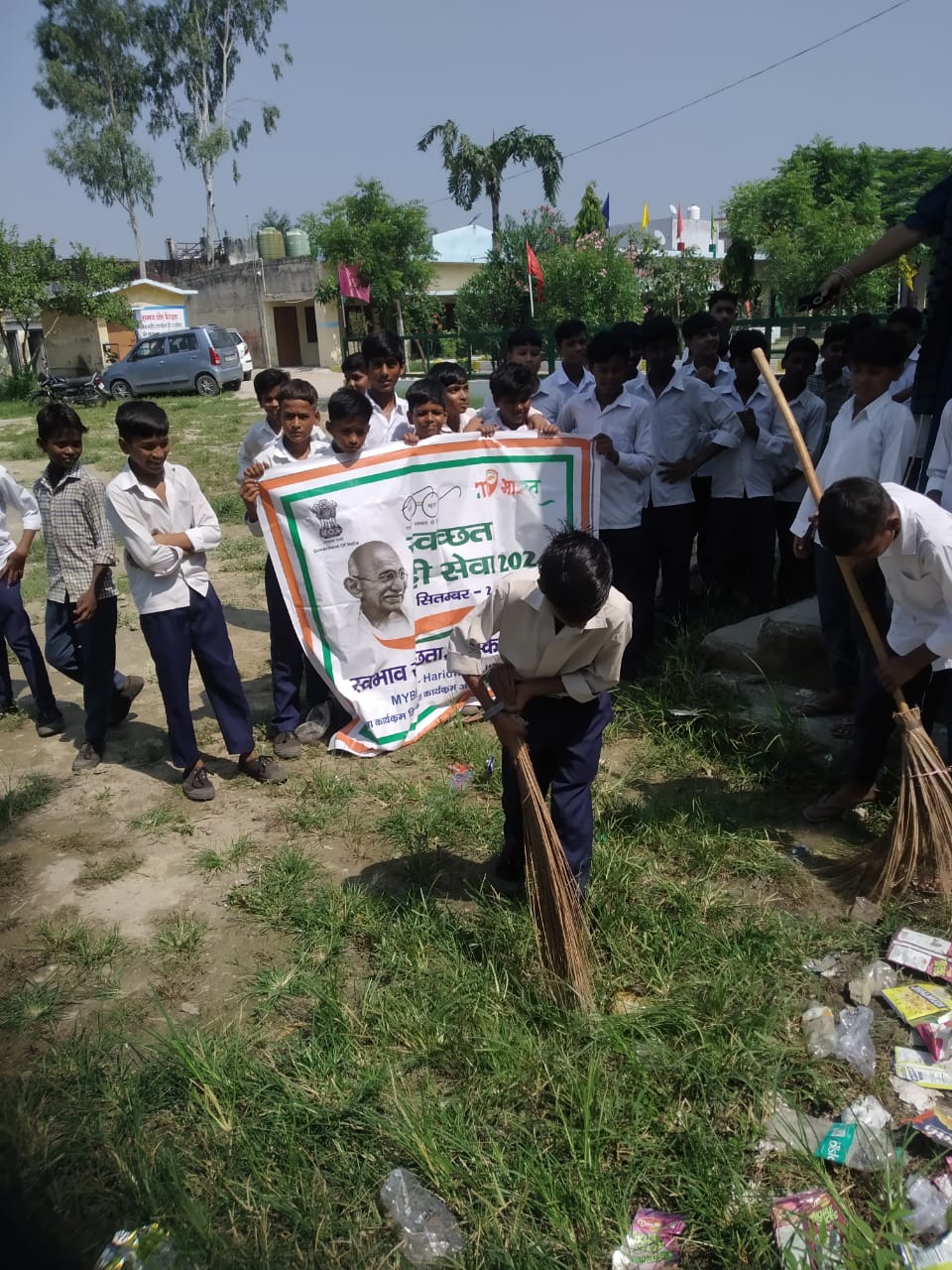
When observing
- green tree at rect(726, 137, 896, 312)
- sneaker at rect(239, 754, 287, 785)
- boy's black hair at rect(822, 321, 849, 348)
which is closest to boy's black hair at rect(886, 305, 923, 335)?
boy's black hair at rect(822, 321, 849, 348)

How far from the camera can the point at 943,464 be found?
3281mm

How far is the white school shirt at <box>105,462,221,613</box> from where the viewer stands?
12.1 ft

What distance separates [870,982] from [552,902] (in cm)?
94

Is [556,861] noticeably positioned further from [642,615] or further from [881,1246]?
[642,615]

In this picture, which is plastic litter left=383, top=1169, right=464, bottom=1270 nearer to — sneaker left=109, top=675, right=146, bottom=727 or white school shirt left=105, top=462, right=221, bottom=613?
white school shirt left=105, top=462, right=221, bottom=613

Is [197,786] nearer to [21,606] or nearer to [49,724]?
[49,724]

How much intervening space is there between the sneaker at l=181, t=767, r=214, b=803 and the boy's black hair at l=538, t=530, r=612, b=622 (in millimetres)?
2211

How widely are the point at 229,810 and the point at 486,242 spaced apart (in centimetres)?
3537

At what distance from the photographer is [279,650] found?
→ 14.3 feet

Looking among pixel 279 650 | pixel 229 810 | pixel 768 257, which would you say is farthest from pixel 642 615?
pixel 768 257

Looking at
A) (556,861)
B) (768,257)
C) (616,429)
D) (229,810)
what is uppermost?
(768,257)

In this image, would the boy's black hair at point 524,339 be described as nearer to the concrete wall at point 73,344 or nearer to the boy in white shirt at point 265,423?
the boy in white shirt at point 265,423

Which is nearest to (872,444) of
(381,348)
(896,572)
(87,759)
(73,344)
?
(896,572)

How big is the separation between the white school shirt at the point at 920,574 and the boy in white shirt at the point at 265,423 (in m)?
2.94
